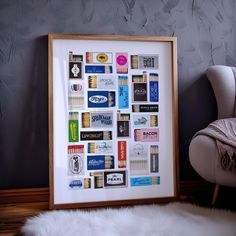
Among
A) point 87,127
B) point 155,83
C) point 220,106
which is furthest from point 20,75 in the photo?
point 220,106

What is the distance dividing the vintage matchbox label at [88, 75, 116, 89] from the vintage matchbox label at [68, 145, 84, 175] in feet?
1.37

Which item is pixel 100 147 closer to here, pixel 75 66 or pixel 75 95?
pixel 75 95

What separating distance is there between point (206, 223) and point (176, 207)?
0.27m

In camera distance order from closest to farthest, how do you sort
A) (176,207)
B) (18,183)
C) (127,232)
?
(127,232)
(176,207)
(18,183)

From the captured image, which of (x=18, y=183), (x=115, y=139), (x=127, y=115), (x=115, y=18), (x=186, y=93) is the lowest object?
(x=18, y=183)

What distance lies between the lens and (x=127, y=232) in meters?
1.30

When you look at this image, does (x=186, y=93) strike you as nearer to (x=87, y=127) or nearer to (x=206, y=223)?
(x=87, y=127)

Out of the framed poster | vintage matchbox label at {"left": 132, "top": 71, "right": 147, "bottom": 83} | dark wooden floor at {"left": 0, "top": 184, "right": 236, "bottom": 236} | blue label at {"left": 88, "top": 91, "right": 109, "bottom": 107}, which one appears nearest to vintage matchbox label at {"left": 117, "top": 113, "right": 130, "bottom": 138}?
the framed poster

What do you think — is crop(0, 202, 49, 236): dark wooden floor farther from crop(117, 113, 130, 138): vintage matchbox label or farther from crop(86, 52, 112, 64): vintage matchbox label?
crop(86, 52, 112, 64): vintage matchbox label

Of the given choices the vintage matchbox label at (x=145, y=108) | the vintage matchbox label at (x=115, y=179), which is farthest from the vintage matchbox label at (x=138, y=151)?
the vintage matchbox label at (x=145, y=108)

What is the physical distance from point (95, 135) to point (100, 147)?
86mm

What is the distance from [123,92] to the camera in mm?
1915

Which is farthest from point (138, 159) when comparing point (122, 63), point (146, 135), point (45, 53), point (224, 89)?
point (45, 53)

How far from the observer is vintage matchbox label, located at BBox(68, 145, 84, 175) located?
1.82 metres
